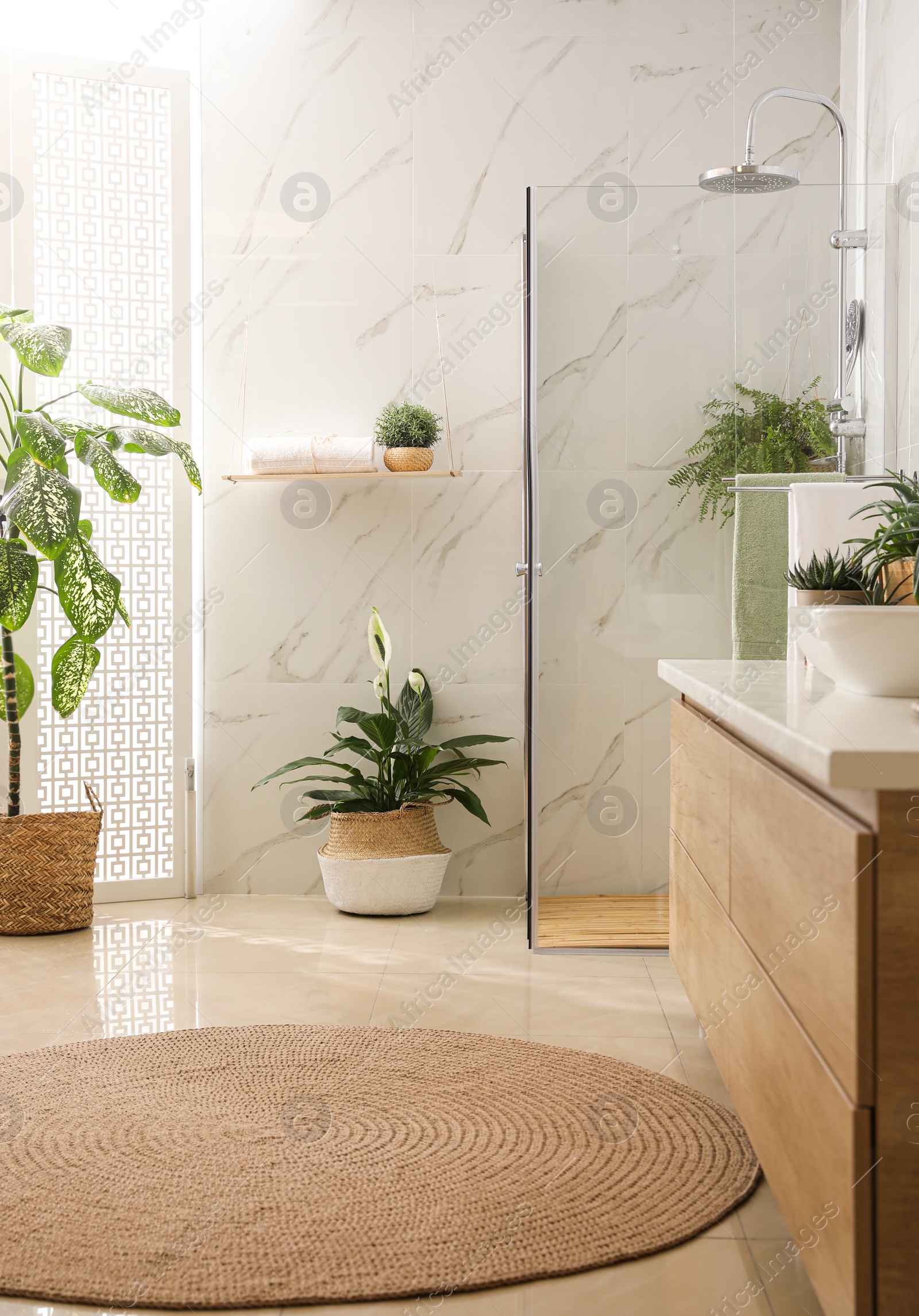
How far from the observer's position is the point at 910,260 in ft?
8.51

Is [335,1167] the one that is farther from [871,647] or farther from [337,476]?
[337,476]

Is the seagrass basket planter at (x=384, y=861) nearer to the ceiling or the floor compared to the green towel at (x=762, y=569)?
nearer to the floor

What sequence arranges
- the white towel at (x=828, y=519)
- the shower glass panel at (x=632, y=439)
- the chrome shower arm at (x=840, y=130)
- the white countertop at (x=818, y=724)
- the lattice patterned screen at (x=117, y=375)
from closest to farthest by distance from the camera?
the white countertop at (x=818, y=724) < the white towel at (x=828, y=519) < the chrome shower arm at (x=840, y=130) < the shower glass panel at (x=632, y=439) < the lattice patterned screen at (x=117, y=375)

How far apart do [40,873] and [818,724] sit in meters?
2.54

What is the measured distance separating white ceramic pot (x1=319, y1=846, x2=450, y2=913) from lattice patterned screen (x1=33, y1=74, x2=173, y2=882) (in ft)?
2.04

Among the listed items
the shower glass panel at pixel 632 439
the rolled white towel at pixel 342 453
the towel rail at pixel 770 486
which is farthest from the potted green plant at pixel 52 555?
the towel rail at pixel 770 486

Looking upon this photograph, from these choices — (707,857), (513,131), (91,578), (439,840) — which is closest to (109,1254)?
(707,857)

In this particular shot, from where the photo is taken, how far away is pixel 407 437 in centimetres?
335

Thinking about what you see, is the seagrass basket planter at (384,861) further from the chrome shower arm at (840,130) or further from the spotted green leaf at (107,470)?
the chrome shower arm at (840,130)

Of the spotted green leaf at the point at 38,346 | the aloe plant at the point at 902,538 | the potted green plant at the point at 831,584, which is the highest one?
the spotted green leaf at the point at 38,346

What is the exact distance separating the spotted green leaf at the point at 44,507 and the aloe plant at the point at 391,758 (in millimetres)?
905

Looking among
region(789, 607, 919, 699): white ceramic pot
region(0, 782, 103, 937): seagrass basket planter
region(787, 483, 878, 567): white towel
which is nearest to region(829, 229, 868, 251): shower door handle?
region(787, 483, 878, 567): white towel

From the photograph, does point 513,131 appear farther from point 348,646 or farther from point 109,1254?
point 109,1254

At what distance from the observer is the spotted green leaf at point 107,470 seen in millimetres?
2955
